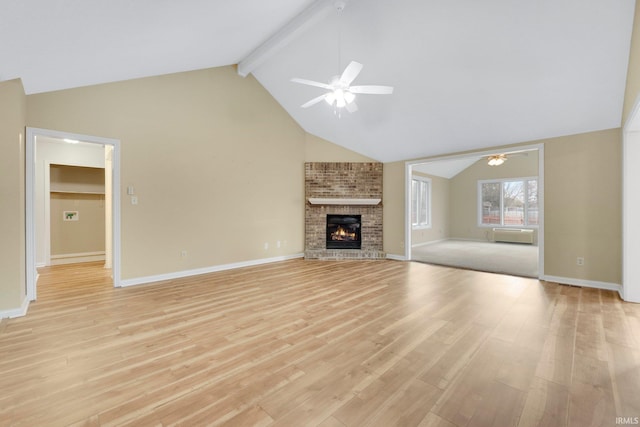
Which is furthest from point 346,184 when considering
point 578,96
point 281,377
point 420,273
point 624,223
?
point 281,377

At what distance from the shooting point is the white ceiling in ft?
7.87

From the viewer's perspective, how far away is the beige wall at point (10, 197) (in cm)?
271

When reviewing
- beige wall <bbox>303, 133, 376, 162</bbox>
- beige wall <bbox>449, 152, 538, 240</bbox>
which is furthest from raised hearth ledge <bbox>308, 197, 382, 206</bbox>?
beige wall <bbox>449, 152, 538, 240</bbox>

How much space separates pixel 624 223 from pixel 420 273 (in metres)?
2.58

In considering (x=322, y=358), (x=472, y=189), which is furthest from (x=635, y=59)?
(x=472, y=189)

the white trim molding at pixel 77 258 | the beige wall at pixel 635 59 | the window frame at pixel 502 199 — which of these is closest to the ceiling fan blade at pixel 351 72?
the beige wall at pixel 635 59

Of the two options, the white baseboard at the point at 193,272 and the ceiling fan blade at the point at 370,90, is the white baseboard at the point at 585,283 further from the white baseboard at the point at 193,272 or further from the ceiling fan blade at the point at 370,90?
the white baseboard at the point at 193,272

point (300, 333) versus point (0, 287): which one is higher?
point (0, 287)

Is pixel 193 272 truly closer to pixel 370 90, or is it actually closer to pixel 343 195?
pixel 343 195

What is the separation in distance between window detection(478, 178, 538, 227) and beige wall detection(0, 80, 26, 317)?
443 inches

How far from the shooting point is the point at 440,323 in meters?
2.59

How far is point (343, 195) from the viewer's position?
624cm

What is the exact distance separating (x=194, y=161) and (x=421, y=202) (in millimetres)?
7251

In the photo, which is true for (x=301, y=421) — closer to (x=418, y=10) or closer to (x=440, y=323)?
(x=440, y=323)
